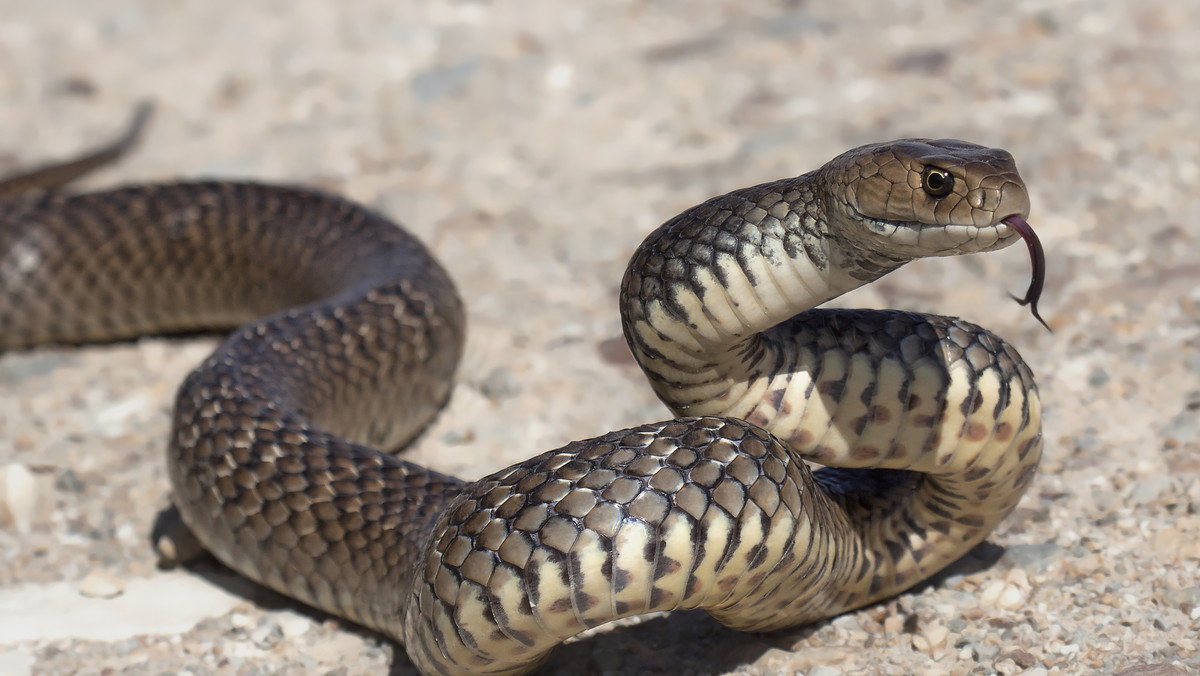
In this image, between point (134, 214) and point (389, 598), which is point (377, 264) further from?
point (389, 598)

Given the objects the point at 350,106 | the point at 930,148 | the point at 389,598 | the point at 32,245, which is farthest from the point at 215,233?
the point at 930,148

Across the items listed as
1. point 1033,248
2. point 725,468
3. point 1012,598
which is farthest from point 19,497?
point 1033,248

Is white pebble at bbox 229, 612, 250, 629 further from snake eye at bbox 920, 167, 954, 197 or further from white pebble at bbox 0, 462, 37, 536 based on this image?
snake eye at bbox 920, 167, 954, 197

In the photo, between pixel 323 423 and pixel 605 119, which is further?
pixel 605 119

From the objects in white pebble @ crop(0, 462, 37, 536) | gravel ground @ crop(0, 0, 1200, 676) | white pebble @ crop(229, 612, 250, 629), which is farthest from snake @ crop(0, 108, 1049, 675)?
white pebble @ crop(0, 462, 37, 536)

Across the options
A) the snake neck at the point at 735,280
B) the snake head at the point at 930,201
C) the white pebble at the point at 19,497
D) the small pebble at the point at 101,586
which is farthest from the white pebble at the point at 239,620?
the snake head at the point at 930,201

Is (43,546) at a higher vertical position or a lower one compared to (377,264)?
lower

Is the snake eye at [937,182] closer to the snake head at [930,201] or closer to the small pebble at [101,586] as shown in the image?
the snake head at [930,201]

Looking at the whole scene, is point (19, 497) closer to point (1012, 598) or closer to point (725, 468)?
point (725, 468)
